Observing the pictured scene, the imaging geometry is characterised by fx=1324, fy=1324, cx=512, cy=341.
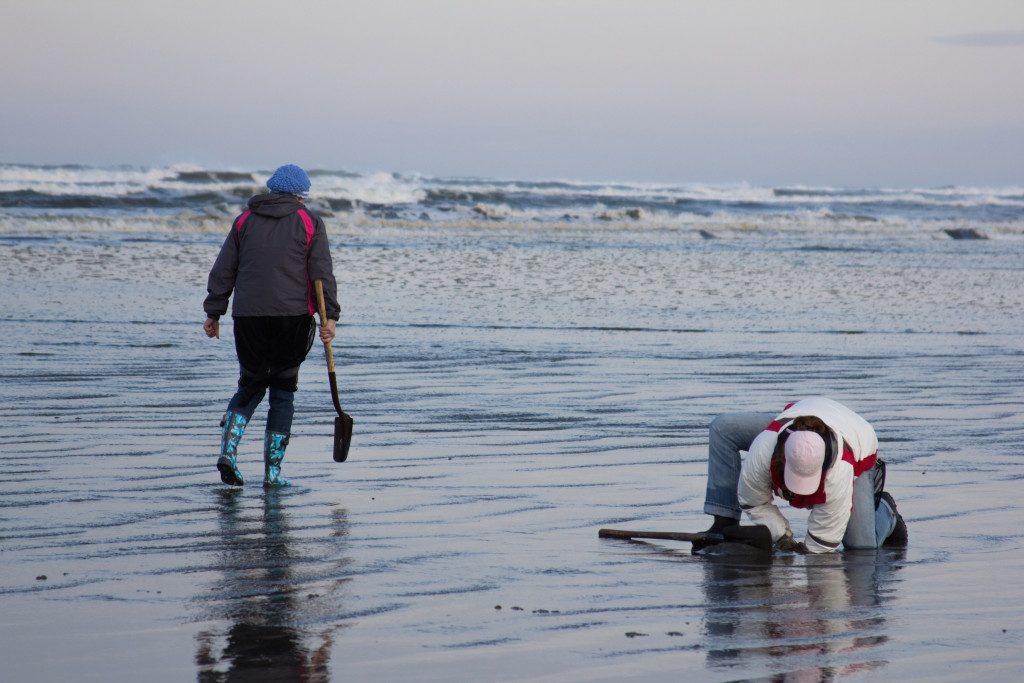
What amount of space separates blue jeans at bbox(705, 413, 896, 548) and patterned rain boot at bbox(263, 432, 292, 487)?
2275 millimetres

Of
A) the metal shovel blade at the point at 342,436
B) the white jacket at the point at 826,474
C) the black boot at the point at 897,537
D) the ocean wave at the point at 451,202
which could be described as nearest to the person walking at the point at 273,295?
the metal shovel blade at the point at 342,436

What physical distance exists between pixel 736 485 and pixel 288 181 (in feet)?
9.50

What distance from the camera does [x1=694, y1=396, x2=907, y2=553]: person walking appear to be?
17.6ft

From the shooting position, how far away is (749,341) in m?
13.7

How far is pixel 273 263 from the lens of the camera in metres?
6.96

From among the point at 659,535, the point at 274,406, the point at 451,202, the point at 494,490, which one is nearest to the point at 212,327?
the point at 274,406

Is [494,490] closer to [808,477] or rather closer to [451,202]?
[808,477]

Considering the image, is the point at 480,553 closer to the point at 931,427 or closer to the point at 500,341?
the point at 931,427

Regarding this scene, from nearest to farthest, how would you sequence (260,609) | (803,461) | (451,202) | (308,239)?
(260,609) < (803,461) < (308,239) < (451,202)

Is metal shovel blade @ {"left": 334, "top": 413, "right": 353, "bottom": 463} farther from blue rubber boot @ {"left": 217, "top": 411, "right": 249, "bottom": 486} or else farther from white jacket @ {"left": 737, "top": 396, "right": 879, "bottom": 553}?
white jacket @ {"left": 737, "top": 396, "right": 879, "bottom": 553}

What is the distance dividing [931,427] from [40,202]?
33.9 metres

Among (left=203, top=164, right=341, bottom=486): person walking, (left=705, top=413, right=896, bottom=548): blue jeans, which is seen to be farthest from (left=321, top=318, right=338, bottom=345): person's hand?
(left=705, top=413, right=896, bottom=548): blue jeans

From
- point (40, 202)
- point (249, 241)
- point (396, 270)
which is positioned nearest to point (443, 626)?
point (249, 241)

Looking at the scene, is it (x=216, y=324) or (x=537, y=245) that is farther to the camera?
(x=537, y=245)
